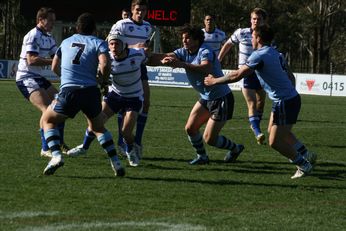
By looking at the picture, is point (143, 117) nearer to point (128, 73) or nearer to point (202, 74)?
point (128, 73)

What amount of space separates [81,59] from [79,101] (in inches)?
18.8

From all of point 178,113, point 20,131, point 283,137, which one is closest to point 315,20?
point 178,113

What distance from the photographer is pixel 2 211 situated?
785 centimetres

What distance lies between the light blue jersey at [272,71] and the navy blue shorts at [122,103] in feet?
6.21

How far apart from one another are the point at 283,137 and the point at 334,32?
2488 inches

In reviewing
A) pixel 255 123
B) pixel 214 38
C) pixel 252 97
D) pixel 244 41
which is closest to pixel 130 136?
Answer: pixel 255 123

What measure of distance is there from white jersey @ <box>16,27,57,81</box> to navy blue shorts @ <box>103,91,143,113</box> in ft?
4.66

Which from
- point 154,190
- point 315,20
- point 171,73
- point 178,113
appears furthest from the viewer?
point 315,20

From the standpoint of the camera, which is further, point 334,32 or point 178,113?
point 334,32

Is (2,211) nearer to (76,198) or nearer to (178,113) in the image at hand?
(76,198)

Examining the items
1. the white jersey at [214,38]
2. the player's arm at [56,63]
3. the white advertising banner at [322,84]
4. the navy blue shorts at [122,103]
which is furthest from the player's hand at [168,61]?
the white advertising banner at [322,84]

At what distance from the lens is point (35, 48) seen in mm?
12469

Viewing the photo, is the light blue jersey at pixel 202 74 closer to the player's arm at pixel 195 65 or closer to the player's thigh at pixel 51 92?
the player's arm at pixel 195 65

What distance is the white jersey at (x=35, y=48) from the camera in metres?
12.5
